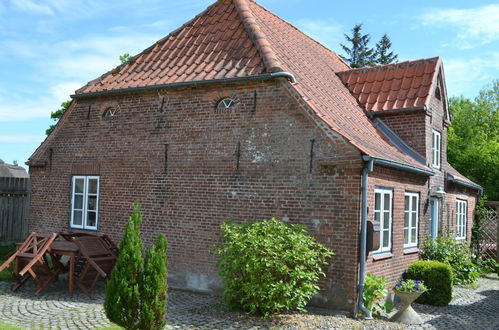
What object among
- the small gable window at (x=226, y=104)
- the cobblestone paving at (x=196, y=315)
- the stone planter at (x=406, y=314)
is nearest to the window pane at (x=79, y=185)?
the cobblestone paving at (x=196, y=315)

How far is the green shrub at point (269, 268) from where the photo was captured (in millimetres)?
→ 8617

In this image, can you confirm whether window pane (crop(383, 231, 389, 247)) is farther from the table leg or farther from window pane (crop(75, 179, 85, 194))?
window pane (crop(75, 179, 85, 194))

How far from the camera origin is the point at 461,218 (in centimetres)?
1722

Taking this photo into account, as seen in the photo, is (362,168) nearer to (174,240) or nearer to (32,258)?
(174,240)

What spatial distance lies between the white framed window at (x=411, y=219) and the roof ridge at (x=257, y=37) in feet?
14.8

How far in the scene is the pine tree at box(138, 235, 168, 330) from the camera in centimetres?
628

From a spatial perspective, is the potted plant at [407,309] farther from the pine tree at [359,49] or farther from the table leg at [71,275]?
the pine tree at [359,49]

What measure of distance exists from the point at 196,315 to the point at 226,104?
15.4 ft

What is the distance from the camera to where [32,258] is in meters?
10.3

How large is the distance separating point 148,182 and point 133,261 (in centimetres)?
587

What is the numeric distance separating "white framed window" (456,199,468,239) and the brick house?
141 centimetres

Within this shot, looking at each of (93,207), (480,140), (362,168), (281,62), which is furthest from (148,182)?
(480,140)

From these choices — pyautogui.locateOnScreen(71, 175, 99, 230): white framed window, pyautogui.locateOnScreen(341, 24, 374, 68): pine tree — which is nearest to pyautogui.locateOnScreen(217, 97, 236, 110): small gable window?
pyautogui.locateOnScreen(71, 175, 99, 230): white framed window

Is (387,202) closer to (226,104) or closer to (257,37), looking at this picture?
(226,104)
